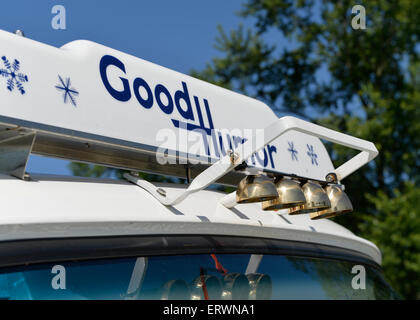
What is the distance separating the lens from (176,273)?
1.76m

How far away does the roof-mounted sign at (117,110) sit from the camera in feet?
5.39

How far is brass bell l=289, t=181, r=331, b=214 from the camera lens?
2.09m

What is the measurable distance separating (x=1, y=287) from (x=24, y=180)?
34cm

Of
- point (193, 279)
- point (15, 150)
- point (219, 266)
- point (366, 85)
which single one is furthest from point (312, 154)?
point (366, 85)

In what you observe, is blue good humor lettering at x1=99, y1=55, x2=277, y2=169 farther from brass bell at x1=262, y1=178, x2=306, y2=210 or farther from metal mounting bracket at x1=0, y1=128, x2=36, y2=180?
metal mounting bracket at x1=0, y1=128, x2=36, y2=180

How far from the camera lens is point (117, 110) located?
1.85 meters

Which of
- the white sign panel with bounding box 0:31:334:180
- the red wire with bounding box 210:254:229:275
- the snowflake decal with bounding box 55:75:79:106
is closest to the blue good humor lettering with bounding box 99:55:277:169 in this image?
the white sign panel with bounding box 0:31:334:180

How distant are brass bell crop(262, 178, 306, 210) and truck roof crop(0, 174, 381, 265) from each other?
130 mm

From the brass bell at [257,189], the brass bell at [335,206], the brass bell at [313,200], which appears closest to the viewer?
the brass bell at [257,189]

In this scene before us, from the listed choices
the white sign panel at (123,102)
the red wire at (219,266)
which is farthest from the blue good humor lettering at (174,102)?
the red wire at (219,266)

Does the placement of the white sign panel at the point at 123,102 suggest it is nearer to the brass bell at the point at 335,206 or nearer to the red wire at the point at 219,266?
the brass bell at the point at 335,206

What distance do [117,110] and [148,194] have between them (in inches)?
11.5

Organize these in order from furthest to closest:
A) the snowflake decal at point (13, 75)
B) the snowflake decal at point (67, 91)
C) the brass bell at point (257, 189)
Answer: the brass bell at point (257, 189) → the snowflake decal at point (67, 91) → the snowflake decal at point (13, 75)

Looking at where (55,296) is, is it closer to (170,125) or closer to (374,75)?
(170,125)
